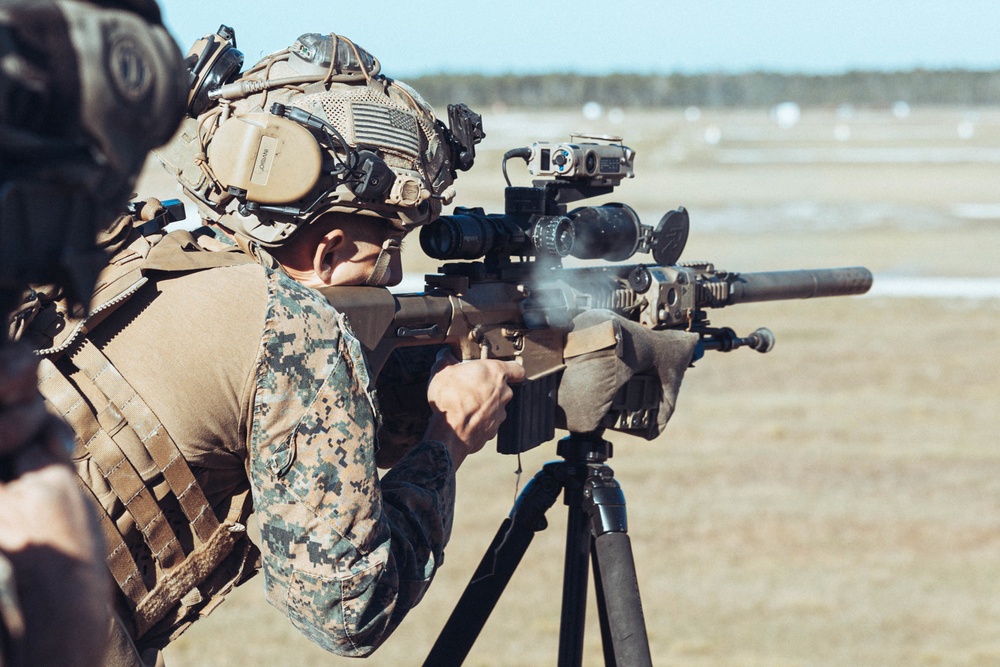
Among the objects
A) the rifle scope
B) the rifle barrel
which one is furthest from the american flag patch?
the rifle barrel

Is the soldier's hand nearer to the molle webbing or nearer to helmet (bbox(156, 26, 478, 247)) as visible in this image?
helmet (bbox(156, 26, 478, 247))

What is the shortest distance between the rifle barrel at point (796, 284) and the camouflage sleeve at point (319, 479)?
7.47 ft

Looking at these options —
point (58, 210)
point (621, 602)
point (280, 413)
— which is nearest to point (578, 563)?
point (621, 602)

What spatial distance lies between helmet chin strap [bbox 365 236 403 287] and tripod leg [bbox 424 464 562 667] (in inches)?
39.4

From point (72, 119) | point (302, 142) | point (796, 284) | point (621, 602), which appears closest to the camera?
point (72, 119)

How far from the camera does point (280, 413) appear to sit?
7.11 feet

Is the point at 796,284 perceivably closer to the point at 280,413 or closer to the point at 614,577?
the point at 614,577

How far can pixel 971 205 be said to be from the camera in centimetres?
3058

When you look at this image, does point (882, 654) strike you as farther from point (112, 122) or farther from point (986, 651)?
point (112, 122)

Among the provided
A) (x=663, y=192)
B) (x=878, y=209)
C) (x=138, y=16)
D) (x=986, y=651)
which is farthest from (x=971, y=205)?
(x=138, y=16)

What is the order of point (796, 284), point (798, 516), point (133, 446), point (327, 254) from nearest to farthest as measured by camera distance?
point (133, 446) → point (327, 254) → point (796, 284) → point (798, 516)

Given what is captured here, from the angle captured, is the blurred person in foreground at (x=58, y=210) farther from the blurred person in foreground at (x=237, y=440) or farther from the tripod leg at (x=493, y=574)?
the tripod leg at (x=493, y=574)

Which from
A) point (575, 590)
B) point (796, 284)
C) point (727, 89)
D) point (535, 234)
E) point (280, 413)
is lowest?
point (575, 590)

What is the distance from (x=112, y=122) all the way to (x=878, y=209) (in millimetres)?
30130
